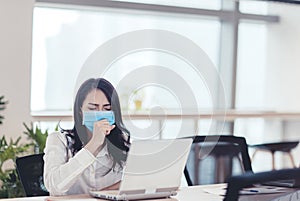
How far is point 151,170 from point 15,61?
2.11 metres

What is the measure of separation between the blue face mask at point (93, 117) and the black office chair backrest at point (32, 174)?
1.21ft

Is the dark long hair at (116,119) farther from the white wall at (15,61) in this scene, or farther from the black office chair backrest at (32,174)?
the white wall at (15,61)

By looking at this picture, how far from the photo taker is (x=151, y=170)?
2.20 m

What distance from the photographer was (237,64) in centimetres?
558

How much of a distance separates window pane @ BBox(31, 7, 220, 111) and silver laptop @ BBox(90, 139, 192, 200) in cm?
226

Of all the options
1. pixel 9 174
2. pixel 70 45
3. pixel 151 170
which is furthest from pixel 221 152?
pixel 70 45

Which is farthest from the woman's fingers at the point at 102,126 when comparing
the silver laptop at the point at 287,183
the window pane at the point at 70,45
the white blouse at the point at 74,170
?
the window pane at the point at 70,45

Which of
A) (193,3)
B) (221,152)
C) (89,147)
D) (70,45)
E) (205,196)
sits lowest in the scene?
(205,196)

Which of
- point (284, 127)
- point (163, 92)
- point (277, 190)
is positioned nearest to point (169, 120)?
point (163, 92)

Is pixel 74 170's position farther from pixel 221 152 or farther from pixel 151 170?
pixel 221 152

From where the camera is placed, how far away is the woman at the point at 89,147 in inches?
91.4

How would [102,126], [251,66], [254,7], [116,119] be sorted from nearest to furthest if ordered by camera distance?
[102,126], [116,119], [254,7], [251,66]

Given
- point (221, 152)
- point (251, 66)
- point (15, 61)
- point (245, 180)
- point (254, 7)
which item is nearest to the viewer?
point (245, 180)

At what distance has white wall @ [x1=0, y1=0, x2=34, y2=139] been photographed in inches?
155
